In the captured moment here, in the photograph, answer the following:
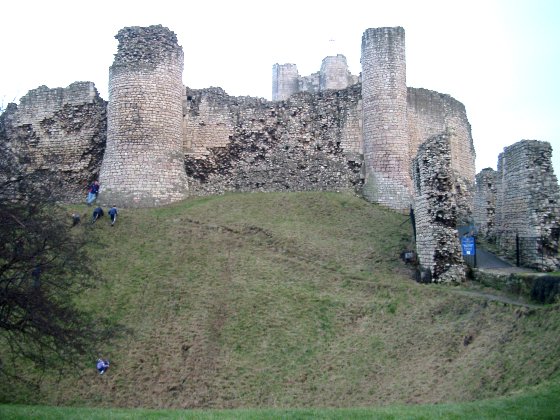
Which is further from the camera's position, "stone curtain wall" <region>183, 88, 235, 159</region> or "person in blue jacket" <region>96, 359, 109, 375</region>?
"stone curtain wall" <region>183, 88, 235, 159</region>

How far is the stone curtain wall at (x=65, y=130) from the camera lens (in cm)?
3347

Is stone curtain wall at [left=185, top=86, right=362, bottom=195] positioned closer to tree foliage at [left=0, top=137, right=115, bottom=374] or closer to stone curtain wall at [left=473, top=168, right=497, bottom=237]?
stone curtain wall at [left=473, top=168, right=497, bottom=237]

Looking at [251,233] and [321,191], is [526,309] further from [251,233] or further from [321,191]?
[321,191]

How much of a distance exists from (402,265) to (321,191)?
9.58 meters

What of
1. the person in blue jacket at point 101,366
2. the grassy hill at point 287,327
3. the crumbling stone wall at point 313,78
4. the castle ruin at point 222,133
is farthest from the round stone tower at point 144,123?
the crumbling stone wall at point 313,78

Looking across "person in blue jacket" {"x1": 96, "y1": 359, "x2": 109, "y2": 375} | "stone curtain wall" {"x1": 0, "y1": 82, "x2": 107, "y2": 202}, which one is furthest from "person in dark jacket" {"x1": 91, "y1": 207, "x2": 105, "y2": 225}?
"person in blue jacket" {"x1": 96, "y1": 359, "x2": 109, "y2": 375}

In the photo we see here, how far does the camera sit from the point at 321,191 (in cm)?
3206

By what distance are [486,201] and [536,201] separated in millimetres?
6070

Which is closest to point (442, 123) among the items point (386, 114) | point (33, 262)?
point (386, 114)

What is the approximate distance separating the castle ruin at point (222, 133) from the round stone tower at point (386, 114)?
0.05 metres

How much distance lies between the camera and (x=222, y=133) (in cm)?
3381

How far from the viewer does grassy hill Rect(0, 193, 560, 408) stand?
14789 millimetres

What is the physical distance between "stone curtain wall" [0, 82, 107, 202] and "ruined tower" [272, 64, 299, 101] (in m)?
25.7

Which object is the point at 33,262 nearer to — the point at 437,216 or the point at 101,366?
the point at 101,366
